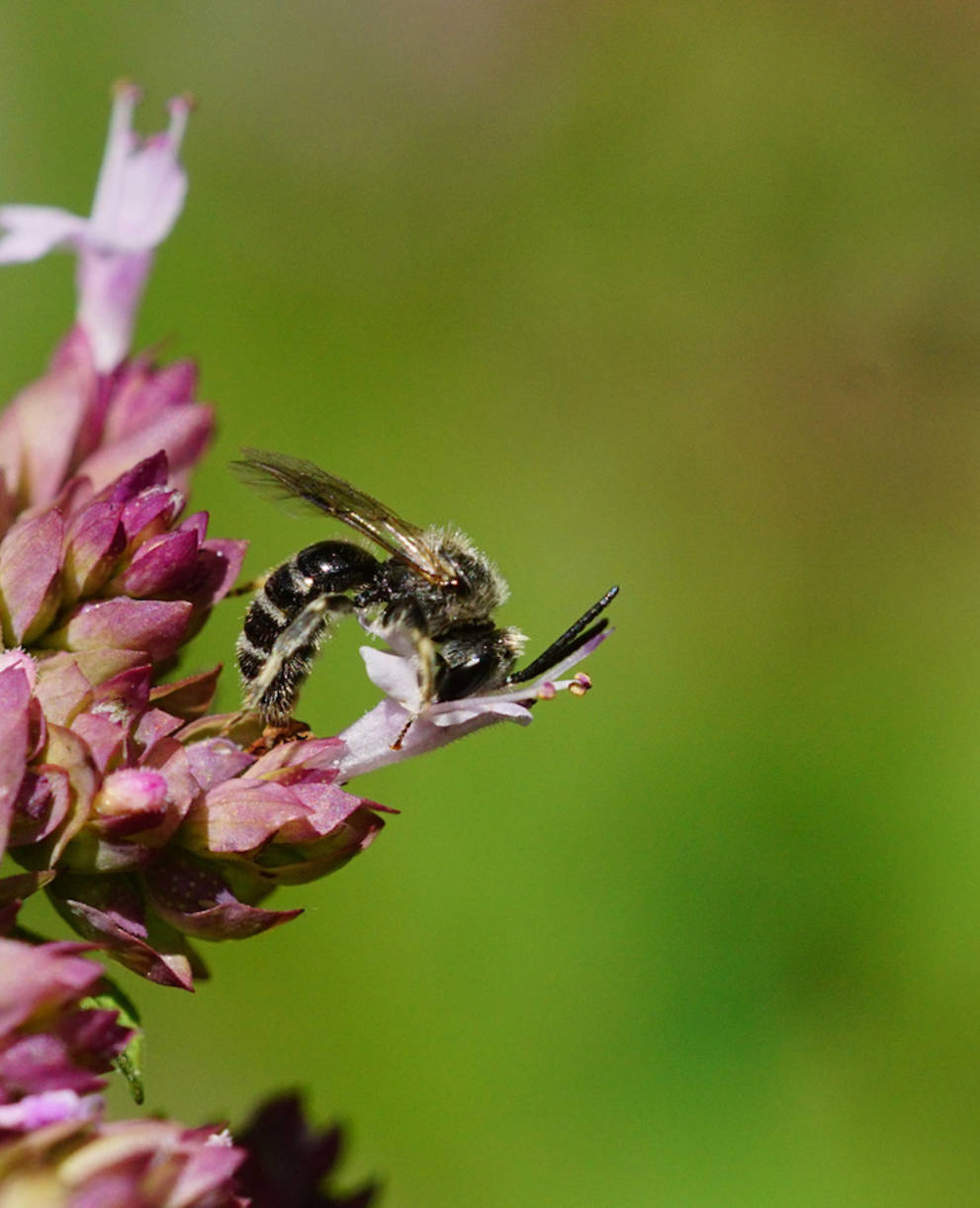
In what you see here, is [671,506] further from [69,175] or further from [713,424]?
[69,175]

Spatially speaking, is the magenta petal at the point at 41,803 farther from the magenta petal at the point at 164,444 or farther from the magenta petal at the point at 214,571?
the magenta petal at the point at 164,444

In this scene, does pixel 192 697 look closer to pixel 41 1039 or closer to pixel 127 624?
pixel 127 624

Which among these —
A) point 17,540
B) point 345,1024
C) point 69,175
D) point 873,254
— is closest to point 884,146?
point 873,254

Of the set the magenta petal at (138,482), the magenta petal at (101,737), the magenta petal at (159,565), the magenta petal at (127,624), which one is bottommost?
the magenta petal at (101,737)

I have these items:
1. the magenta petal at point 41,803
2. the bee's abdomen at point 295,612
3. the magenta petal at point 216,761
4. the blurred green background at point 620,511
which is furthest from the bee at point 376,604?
the blurred green background at point 620,511

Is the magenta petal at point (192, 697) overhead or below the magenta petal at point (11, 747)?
overhead

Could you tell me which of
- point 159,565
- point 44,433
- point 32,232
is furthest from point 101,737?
point 32,232
